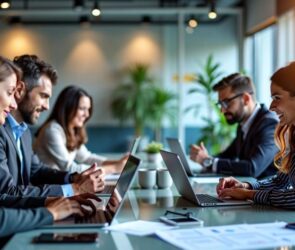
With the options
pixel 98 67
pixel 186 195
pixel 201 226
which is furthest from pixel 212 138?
pixel 201 226

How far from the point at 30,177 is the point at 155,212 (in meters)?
1.25

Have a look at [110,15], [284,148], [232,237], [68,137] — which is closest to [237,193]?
[284,148]

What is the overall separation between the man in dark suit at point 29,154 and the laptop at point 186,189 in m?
0.38

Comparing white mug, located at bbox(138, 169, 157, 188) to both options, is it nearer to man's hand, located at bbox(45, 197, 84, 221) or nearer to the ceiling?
man's hand, located at bbox(45, 197, 84, 221)

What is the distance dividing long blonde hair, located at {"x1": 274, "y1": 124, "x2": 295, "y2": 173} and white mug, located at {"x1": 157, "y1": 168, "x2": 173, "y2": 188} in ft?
1.80

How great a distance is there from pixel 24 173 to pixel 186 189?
93 cm

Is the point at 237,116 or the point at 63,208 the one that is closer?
the point at 63,208

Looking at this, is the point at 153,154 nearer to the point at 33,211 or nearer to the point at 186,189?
the point at 186,189

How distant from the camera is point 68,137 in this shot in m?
3.63

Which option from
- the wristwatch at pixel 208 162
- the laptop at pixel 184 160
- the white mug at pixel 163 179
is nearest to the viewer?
the white mug at pixel 163 179

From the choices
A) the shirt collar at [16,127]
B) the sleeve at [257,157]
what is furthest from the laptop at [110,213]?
the sleeve at [257,157]

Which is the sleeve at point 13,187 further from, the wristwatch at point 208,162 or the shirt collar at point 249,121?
the shirt collar at point 249,121

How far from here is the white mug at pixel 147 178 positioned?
103 inches

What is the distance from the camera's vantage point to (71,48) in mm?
8930
